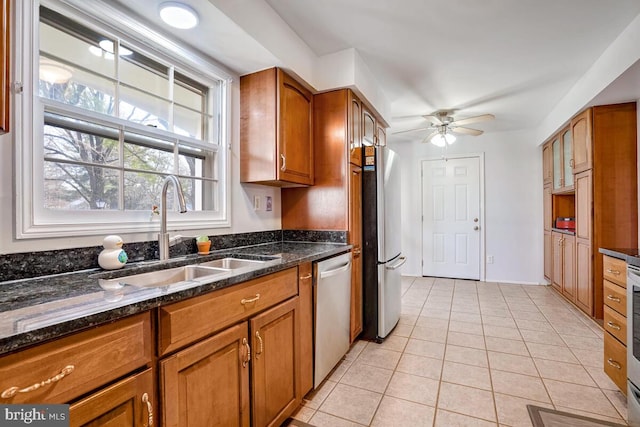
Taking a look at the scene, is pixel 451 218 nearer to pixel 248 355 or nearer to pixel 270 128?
pixel 270 128

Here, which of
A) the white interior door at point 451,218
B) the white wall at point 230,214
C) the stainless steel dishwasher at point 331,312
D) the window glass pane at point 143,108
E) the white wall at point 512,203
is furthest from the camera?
the white interior door at point 451,218

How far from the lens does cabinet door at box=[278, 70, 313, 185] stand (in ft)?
7.07

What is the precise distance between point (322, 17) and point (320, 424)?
2.49m

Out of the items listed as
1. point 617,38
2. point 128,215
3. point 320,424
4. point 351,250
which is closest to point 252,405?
point 320,424

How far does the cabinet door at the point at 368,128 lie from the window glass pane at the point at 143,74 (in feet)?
5.60

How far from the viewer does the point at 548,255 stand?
4.32 meters

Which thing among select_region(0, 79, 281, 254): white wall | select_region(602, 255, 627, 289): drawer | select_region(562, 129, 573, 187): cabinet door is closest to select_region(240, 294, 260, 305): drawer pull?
select_region(0, 79, 281, 254): white wall

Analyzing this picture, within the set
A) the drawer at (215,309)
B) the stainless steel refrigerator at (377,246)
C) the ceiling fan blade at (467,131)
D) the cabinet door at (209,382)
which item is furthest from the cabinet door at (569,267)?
the cabinet door at (209,382)

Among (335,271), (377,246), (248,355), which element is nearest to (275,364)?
(248,355)

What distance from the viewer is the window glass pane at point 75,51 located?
4.31 feet

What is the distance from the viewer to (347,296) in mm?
2264

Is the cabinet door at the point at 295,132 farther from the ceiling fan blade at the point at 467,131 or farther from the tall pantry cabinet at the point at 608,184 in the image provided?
the tall pantry cabinet at the point at 608,184

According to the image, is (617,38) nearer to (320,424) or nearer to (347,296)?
(347,296)

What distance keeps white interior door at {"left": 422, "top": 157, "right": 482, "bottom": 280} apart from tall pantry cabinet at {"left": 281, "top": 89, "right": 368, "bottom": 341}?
9.61 feet
